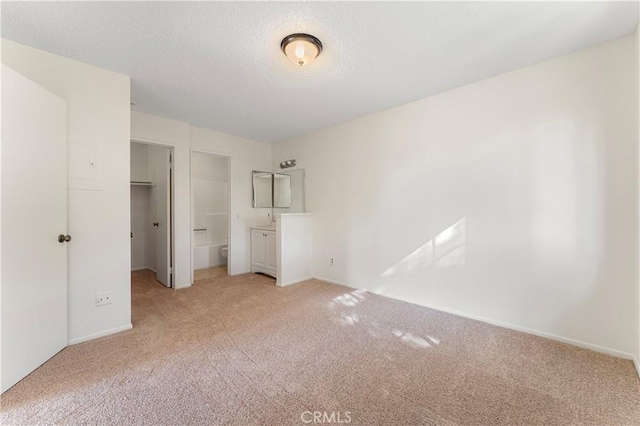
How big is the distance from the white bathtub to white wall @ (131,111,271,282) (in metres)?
1.07

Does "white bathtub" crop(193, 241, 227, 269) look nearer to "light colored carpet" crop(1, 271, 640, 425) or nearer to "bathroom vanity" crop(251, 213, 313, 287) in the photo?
"bathroom vanity" crop(251, 213, 313, 287)

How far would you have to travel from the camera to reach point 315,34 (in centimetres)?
192

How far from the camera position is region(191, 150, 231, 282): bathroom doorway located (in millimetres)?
Answer: 5375

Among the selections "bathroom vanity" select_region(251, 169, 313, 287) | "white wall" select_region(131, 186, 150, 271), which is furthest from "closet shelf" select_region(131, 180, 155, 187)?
"bathroom vanity" select_region(251, 169, 313, 287)

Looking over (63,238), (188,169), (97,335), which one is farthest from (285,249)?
(63,238)

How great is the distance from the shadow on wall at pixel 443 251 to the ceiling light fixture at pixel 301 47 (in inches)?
A: 86.9

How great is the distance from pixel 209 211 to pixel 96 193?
3519 mm

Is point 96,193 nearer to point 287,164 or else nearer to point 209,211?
point 287,164

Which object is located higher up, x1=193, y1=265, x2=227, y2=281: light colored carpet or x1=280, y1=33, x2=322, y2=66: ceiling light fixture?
x1=280, y1=33, x2=322, y2=66: ceiling light fixture

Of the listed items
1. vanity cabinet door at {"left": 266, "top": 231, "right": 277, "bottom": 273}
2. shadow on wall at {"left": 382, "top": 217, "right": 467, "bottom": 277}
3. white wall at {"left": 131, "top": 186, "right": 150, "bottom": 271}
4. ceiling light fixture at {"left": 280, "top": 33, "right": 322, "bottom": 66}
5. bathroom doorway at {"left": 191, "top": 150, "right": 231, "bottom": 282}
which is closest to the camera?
ceiling light fixture at {"left": 280, "top": 33, "right": 322, "bottom": 66}

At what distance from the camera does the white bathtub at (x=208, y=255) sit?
16.9ft

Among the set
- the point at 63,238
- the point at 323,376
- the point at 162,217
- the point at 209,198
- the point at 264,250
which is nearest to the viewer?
the point at 323,376

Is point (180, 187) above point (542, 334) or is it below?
above

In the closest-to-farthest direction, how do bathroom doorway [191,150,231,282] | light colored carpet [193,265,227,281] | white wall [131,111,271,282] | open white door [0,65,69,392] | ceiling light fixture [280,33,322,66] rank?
open white door [0,65,69,392] → ceiling light fixture [280,33,322,66] → white wall [131,111,271,282] → light colored carpet [193,265,227,281] → bathroom doorway [191,150,231,282]
